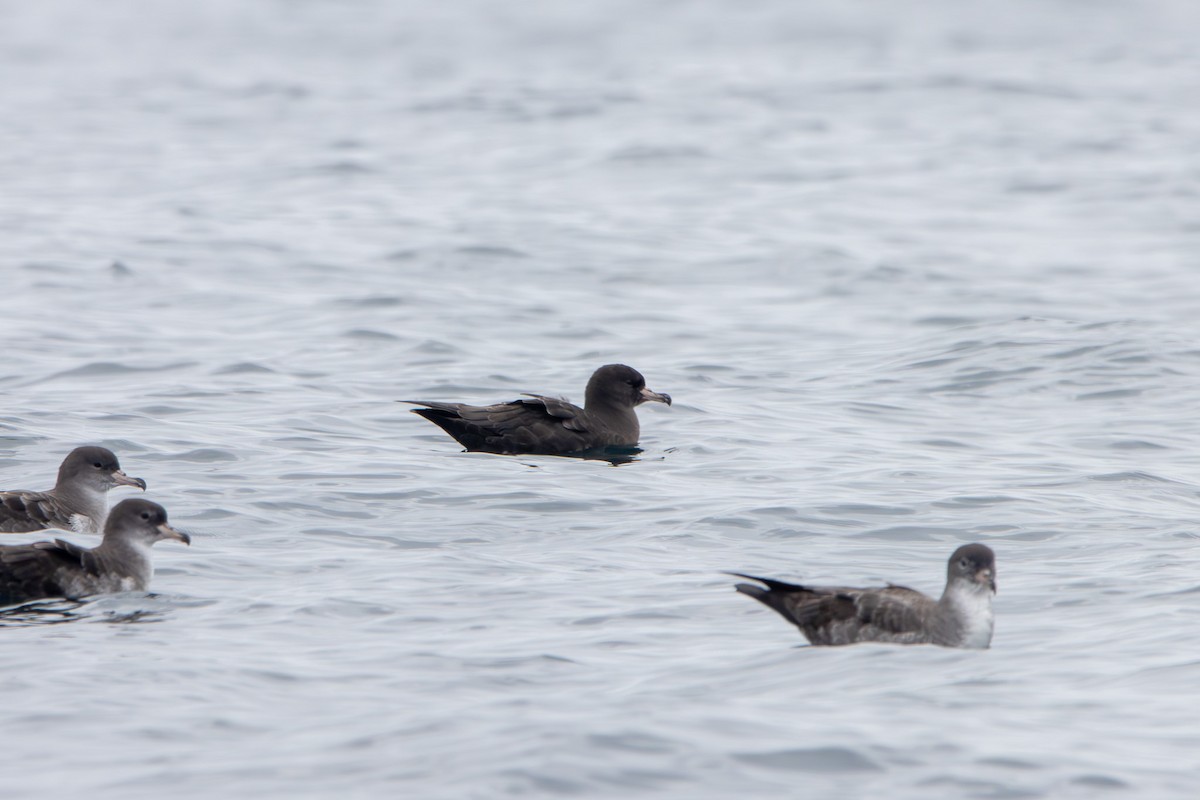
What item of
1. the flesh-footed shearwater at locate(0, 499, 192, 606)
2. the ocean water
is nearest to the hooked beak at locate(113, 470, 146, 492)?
the ocean water

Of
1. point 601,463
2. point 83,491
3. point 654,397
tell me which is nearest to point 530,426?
point 601,463

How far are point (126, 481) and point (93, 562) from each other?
5.06ft

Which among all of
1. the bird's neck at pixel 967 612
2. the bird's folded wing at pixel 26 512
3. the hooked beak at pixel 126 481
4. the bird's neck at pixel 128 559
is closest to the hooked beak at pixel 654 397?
the hooked beak at pixel 126 481

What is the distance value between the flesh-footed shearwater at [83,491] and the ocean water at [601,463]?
2.29ft

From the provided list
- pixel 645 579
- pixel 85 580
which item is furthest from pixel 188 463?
pixel 645 579

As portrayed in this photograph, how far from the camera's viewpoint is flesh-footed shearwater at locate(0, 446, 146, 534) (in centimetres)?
1081

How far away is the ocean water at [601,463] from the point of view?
7.65 metres

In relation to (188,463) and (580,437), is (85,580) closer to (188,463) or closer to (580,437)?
(188,463)

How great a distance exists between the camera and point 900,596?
884 cm

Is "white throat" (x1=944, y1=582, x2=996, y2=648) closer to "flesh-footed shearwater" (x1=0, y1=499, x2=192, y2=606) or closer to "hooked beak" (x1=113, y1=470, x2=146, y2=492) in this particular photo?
"flesh-footed shearwater" (x1=0, y1=499, x2=192, y2=606)

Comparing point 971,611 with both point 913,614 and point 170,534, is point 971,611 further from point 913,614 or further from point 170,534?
point 170,534

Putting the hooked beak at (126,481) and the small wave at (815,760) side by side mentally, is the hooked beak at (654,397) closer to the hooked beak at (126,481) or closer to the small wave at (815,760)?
the hooked beak at (126,481)

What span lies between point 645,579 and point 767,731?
261 centimetres

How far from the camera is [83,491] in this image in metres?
11.0
